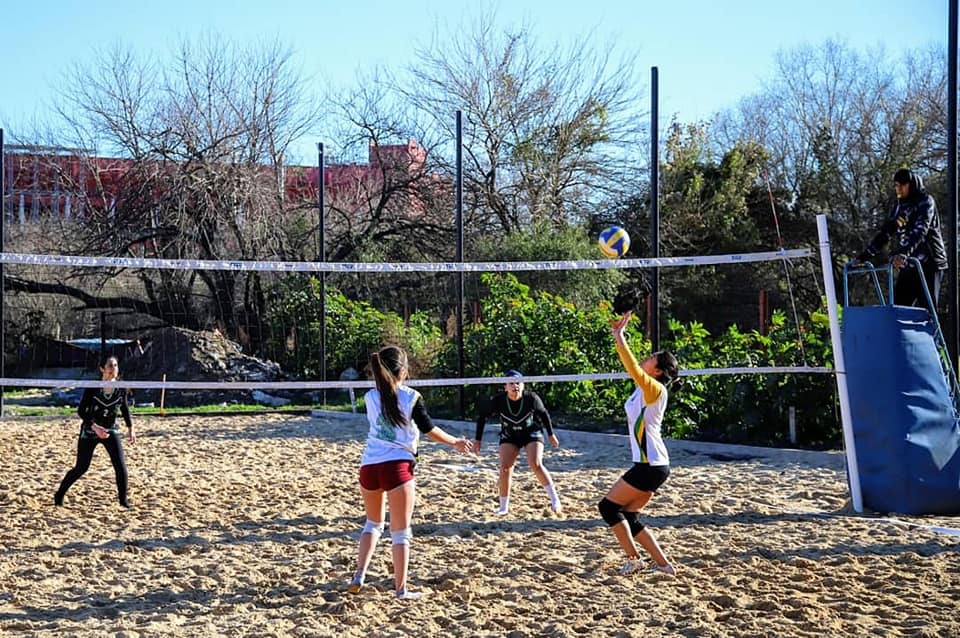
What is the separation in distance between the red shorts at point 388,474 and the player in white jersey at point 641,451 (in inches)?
42.6

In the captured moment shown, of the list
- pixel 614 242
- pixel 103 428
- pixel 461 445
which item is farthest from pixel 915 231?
pixel 103 428

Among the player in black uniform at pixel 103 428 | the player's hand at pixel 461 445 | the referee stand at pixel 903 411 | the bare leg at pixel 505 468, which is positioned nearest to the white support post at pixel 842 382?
the referee stand at pixel 903 411

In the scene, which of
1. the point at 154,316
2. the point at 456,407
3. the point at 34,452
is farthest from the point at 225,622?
the point at 154,316

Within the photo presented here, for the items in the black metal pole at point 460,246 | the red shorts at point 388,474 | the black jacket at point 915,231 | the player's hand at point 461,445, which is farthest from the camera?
the black metal pole at point 460,246

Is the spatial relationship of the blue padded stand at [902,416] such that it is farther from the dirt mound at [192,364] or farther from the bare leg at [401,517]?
the dirt mound at [192,364]

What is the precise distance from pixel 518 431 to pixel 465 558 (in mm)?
1511

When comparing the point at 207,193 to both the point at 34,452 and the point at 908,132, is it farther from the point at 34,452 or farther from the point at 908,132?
the point at 908,132

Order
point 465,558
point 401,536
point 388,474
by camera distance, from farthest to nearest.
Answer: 1. point 465,558
2. point 401,536
3. point 388,474

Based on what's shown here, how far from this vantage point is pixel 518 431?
295 inches

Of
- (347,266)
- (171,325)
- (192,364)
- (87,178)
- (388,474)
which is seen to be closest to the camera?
(388,474)

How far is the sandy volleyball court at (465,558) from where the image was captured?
4.86 metres

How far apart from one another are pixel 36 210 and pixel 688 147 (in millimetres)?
14545

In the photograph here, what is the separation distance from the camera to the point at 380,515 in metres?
5.31

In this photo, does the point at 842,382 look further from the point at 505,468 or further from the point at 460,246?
the point at 460,246
